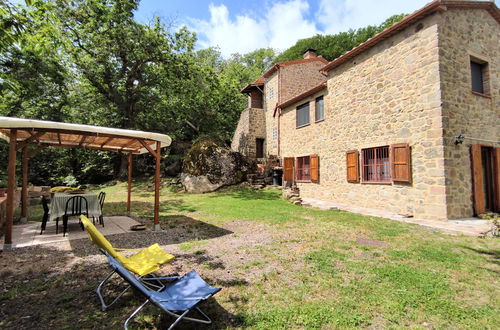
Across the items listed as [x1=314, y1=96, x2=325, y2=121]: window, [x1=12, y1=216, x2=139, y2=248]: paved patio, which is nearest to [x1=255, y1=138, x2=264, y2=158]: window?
[x1=314, y1=96, x2=325, y2=121]: window

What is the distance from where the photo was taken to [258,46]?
37.3m

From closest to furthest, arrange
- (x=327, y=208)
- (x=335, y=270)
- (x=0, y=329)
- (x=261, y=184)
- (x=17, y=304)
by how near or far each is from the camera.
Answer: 1. (x=0, y=329)
2. (x=17, y=304)
3. (x=335, y=270)
4. (x=327, y=208)
5. (x=261, y=184)

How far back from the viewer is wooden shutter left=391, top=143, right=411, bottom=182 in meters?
7.43

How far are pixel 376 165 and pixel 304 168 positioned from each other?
4.66 m

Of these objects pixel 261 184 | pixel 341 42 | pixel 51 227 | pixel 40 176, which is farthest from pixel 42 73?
pixel 341 42

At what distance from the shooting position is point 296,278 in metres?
3.34

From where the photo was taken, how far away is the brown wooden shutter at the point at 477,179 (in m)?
7.14

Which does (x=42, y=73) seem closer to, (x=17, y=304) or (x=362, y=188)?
(x=17, y=304)

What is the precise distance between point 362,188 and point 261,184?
6.65 m

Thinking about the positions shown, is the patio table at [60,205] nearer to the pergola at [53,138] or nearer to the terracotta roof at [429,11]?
the pergola at [53,138]

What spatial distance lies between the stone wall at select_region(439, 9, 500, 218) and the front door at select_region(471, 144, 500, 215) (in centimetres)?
19

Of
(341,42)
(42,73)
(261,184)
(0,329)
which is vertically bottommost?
(0,329)

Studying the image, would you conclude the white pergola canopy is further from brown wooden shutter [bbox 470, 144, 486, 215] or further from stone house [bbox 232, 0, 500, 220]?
brown wooden shutter [bbox 470, 144, 486, 215]

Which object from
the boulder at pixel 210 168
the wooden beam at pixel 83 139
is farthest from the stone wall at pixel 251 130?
the wooden beam at pixel 83 139
